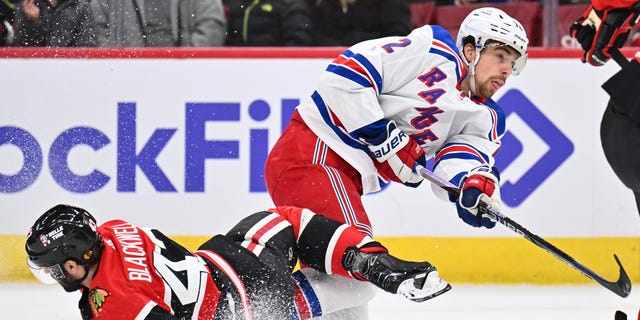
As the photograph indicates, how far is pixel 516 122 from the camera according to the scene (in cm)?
461

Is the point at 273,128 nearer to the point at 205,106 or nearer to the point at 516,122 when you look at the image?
the point at 205,106

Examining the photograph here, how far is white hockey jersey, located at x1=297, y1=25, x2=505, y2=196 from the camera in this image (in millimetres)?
3180

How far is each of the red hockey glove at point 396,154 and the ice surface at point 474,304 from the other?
80cm

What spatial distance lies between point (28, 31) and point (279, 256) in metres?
2.22

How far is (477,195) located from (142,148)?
1.87 metres

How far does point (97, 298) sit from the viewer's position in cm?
254

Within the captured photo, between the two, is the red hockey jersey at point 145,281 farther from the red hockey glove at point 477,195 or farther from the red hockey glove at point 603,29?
the red hockey glove at point 603,29

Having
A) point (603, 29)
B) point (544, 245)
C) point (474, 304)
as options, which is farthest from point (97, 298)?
point (474, 304)

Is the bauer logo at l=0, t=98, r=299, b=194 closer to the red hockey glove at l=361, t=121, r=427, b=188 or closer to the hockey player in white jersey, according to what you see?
the hockey player in white jersey

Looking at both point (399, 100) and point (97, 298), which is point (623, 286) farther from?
point (97, 298)

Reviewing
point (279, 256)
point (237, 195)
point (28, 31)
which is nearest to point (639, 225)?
point (237, 195)

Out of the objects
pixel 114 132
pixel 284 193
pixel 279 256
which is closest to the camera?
pixel 279 256

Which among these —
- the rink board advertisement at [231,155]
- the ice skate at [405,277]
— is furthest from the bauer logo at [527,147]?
the ice skate at [405,277]

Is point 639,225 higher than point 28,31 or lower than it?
lower
